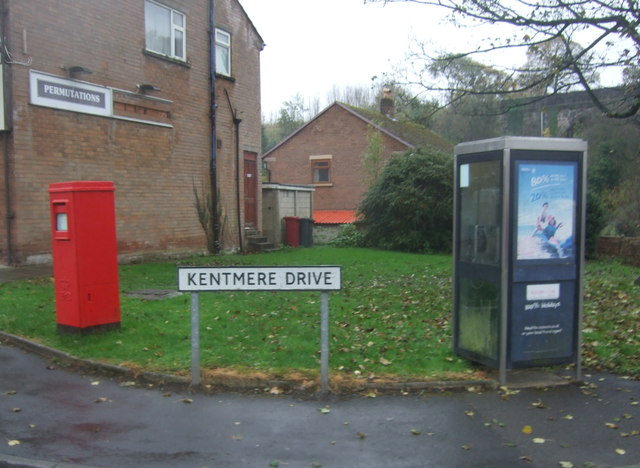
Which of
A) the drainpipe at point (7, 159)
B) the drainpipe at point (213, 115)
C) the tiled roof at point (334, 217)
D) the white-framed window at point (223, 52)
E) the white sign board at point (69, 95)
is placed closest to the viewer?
the drainpipe at point (7, 159)

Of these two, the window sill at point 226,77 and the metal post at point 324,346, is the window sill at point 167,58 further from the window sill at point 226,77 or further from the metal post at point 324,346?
the metal post at point 324,346

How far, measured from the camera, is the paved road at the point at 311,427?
14.5 ft

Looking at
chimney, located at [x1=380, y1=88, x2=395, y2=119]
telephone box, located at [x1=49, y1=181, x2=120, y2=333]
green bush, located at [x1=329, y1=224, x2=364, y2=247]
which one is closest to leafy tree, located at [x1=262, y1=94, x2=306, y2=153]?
chimney, located at [x1=380, y1=88, x2=395, y2=119]

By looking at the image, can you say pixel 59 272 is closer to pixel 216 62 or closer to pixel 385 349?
pixel 385 349

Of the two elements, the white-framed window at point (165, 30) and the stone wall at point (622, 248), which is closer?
the white-framed window at point (165, 30)

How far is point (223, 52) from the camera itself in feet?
62.8

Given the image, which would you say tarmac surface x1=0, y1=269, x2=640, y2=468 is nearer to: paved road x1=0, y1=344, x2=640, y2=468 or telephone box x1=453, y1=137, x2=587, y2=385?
paved road x1=0, y1=344, x2=640, y2=468

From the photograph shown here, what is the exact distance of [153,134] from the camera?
1598cm

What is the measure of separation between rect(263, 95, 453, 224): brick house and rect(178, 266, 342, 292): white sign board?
2719 cm

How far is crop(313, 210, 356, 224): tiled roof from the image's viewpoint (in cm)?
2809

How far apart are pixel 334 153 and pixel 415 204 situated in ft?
48.4

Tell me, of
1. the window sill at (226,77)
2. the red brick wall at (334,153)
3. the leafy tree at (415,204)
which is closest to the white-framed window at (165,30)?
the window sill at (226,77)

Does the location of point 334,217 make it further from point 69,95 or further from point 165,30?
point 69,95

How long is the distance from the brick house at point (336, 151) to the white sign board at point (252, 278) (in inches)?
1070
